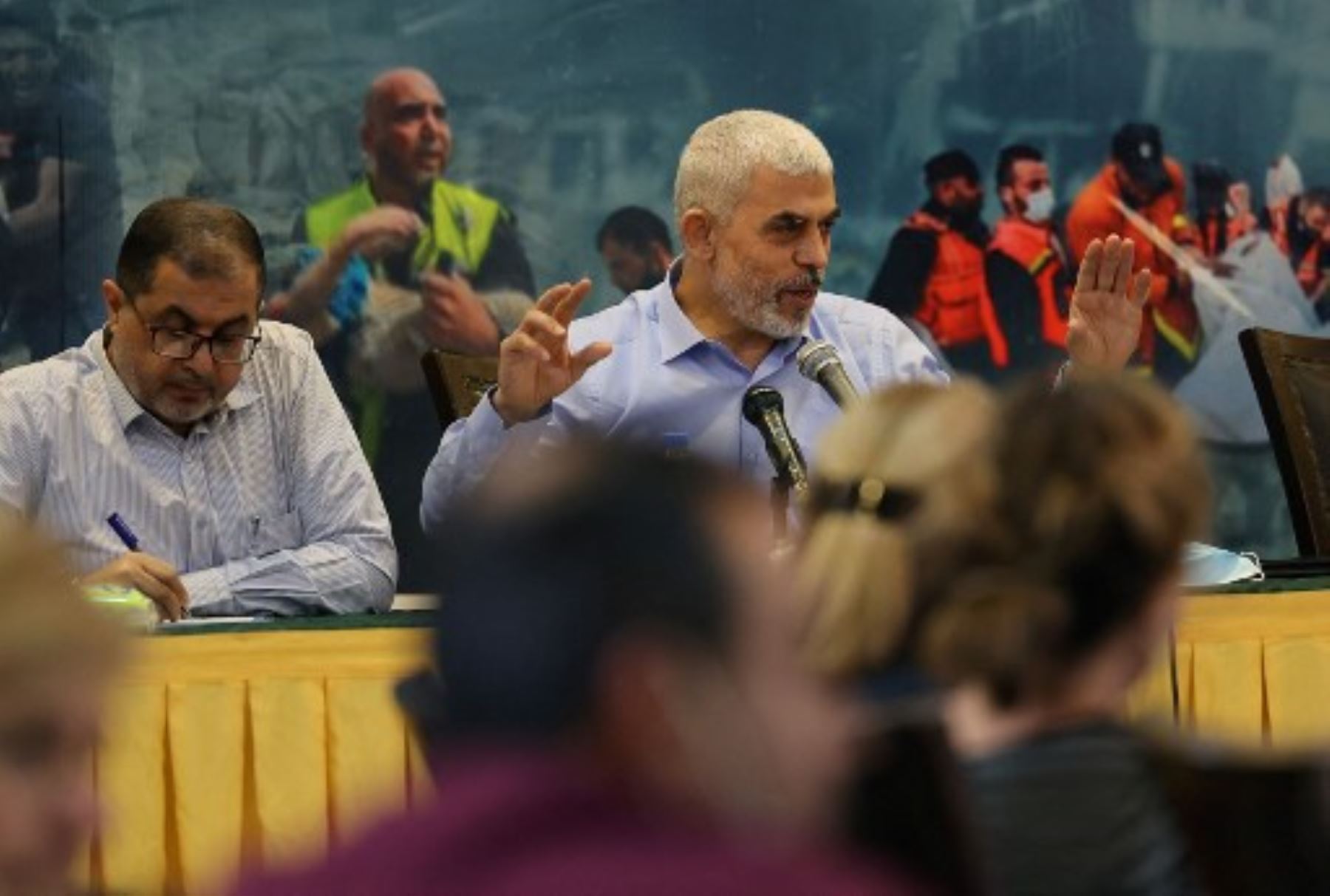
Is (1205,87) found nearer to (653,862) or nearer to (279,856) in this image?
(279,856)

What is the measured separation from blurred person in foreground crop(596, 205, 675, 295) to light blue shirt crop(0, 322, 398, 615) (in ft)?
5.08

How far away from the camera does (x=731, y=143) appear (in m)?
4.57

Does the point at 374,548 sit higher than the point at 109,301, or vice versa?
the point at 109,301

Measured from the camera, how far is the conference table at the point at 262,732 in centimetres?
370

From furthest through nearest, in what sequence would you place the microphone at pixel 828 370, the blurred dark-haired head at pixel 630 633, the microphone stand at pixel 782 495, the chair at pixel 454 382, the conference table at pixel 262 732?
1. the chair at pixel 454 382
2. the microphone at pixel 828 370
3. the conference table at pixel 262 732
4. the microphone stand at pixel 782 495
5. the blurred dark-haired head at pixel 630 633

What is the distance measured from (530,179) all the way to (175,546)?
183 cm

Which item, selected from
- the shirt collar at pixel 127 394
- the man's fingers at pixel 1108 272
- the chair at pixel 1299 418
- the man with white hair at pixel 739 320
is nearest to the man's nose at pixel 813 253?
the man with white hair at pixel 739 320

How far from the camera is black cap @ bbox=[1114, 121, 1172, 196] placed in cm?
601

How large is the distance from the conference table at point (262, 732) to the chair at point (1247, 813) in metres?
1.82

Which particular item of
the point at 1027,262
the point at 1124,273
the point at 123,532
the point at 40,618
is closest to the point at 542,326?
the point at 123,532

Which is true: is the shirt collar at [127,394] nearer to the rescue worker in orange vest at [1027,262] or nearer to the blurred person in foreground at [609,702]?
the rescue worker in orange vest at [1027,262]

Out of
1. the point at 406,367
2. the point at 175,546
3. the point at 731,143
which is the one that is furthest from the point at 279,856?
the point at 406,367

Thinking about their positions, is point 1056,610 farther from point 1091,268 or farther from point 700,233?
point 700,233

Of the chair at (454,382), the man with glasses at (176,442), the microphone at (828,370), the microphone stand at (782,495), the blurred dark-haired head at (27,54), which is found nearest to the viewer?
the microphone stand at (782,495)
